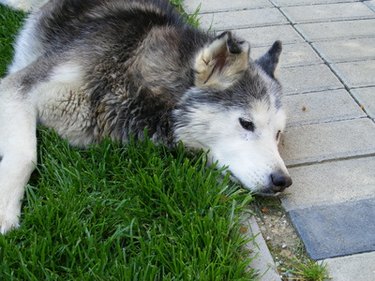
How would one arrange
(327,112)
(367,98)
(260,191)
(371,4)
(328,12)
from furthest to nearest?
(371,4) → (328,12) → (367,98) → (327,112) → (260,191)

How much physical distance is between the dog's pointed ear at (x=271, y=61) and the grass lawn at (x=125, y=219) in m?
0.73

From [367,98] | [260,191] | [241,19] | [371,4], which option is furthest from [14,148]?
[371,4]

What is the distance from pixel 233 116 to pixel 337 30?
237 centimetres

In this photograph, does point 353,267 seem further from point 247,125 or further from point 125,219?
point 125,219

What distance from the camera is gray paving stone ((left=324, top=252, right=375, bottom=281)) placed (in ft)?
7.93

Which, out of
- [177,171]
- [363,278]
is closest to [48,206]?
[177,171]

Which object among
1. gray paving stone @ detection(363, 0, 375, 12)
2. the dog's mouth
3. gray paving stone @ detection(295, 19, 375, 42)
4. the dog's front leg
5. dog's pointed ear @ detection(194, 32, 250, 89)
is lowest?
gray paving stone @ detection(363, 0, 375, 12)

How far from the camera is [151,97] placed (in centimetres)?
309

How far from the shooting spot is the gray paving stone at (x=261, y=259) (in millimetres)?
2419

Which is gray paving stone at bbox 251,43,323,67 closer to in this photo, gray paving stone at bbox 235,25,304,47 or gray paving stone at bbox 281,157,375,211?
gray paving stone at bbox 235,25,304,47

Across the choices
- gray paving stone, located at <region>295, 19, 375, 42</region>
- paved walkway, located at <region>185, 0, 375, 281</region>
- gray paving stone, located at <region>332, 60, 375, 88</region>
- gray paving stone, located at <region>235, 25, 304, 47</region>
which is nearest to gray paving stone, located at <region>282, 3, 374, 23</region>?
paved walkway, located at <region>185, 0, 375, 281</region>

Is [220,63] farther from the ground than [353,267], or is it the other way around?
[220,63]

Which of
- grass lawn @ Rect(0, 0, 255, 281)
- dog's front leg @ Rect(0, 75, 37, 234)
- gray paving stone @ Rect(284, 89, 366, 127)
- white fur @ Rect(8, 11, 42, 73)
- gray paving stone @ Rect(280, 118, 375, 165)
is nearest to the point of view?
grass lawn @ Rect(0, 0, 255, 281)

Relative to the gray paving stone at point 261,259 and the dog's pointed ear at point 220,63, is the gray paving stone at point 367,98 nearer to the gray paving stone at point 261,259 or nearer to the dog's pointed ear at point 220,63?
the dog's pointed ear at point 220,63
